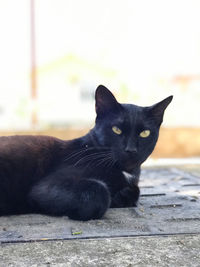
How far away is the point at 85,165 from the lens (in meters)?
2.73

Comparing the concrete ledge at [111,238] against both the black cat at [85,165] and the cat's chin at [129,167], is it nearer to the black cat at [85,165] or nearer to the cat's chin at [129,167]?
the black cat at [85,165]

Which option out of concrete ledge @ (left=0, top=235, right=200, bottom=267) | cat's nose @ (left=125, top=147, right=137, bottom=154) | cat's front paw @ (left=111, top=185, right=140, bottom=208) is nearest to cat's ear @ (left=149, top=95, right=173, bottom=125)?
cat's nose @ (left=125, top=147, right=137, bottom=154)

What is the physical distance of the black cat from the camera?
8.34 feet

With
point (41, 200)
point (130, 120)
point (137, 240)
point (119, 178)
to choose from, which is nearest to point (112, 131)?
point (130, 120)

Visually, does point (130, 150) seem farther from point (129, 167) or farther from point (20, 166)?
point (20, 166)

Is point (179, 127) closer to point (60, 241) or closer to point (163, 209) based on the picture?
point (163, 209)

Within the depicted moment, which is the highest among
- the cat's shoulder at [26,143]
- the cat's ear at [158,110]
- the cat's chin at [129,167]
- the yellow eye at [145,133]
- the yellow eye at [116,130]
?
the cat's ear at [158,110]

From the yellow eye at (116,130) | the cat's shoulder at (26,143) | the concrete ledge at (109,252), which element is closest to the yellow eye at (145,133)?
the yellow eye at (116,130)

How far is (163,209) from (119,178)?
0.44m

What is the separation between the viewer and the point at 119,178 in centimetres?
278

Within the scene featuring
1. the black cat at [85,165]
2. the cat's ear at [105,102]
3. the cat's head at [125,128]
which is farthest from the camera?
the cat's ear at [105,102]

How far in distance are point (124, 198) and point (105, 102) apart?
0.79m

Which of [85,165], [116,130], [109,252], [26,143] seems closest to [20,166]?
[26,143]

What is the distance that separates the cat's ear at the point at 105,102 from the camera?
2.77 m
